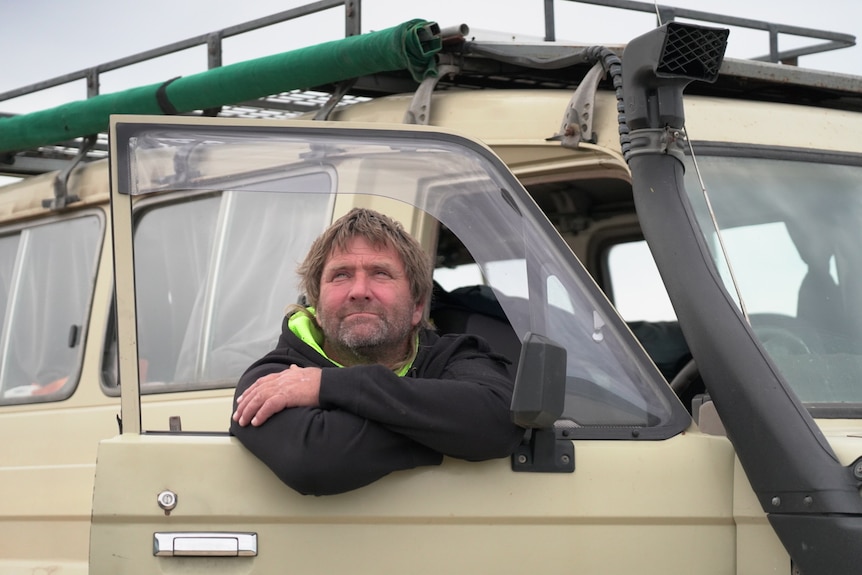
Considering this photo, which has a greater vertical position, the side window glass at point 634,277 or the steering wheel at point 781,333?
the side window glass at point 634,277

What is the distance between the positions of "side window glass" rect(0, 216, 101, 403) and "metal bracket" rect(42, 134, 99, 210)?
86 mm

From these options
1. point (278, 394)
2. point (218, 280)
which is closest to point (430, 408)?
point (278, 394)

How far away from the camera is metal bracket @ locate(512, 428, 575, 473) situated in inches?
105

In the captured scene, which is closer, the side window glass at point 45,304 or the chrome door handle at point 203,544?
the chrome door handle at point 203,544

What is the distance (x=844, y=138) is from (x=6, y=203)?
359 cm

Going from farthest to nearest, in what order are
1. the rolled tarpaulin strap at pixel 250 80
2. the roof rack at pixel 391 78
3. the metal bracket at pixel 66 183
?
the metal bracket at pixel 66 183
the roof rack at pixel 391 78
the rolled tarpaulin strap at pixel 250 80

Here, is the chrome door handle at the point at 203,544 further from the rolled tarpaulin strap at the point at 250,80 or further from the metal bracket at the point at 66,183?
the metal bracket at the point at 66,183

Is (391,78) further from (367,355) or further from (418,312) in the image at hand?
(367,355)

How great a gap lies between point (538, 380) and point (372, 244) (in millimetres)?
755

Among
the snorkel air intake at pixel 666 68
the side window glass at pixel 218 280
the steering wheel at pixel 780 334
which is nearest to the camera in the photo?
the snorkel air intake at pixel 666 68

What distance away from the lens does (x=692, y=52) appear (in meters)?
2.76

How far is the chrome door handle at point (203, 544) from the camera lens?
2.62 meters

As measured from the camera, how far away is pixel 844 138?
3.54 metres

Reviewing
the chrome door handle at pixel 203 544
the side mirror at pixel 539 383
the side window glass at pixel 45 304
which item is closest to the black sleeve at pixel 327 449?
the chrome door handle at pixel 203 544
